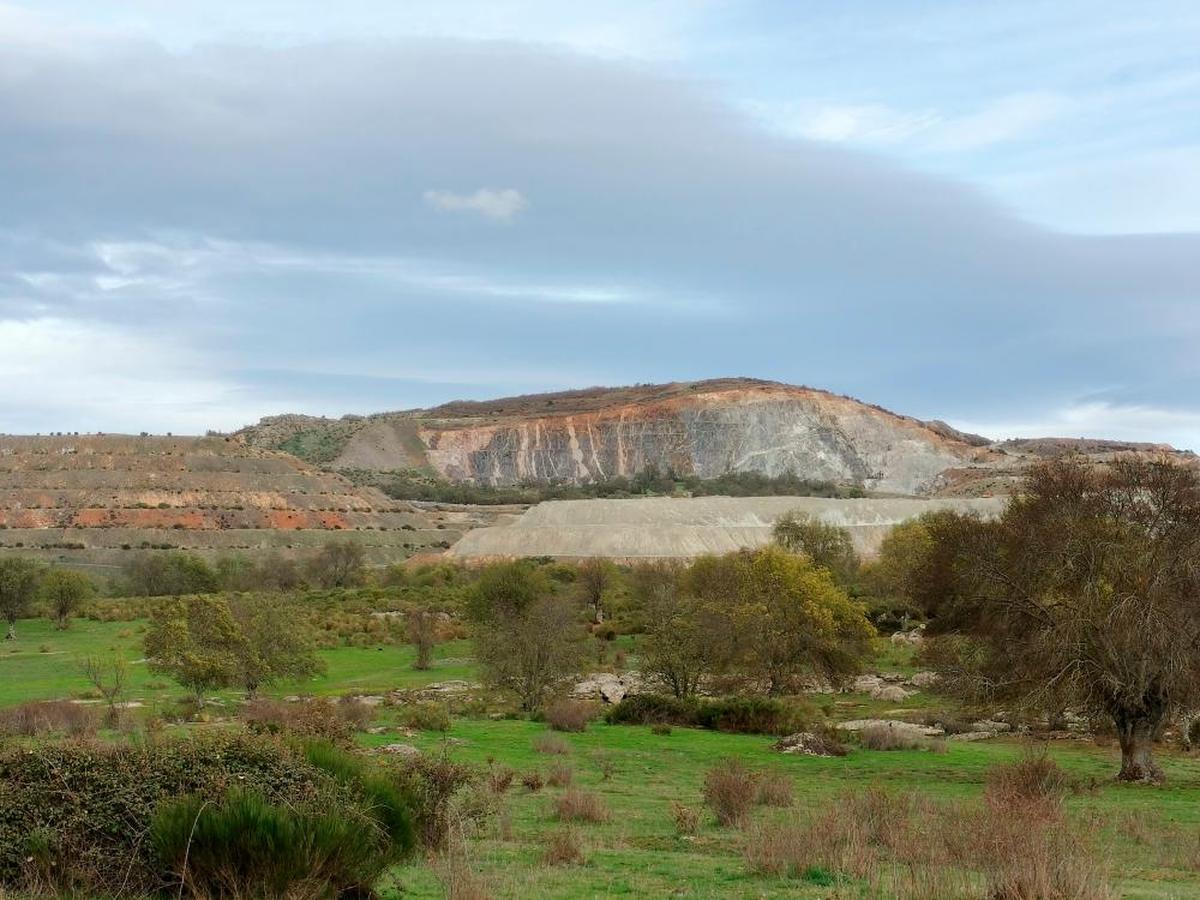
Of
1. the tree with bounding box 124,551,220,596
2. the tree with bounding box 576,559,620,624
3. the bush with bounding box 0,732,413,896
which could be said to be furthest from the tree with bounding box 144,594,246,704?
the tree with bounding box 124,551,220,596

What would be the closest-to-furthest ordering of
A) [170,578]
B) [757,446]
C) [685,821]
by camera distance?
[685,821] → [170,578] → [757,446]

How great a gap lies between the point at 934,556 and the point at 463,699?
1607 cm

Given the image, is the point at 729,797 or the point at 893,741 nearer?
the point at 729,797

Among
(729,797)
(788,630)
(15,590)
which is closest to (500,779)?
(729,797)

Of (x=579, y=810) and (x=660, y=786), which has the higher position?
(x=579, y=810)

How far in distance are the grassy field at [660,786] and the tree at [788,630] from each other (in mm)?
1638

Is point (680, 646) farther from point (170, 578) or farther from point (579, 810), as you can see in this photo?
point (170, 578)

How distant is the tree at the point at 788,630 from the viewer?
1690 inches

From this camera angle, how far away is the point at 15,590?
61.9m

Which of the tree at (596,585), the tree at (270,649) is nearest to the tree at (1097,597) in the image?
the tree at (270,649)

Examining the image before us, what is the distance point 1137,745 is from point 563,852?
51.0 feet

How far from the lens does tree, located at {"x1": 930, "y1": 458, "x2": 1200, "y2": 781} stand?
74.6 ft

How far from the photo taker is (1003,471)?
154000 mm

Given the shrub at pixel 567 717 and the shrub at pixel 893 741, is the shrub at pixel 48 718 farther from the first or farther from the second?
the shrub at pixel 893 741
